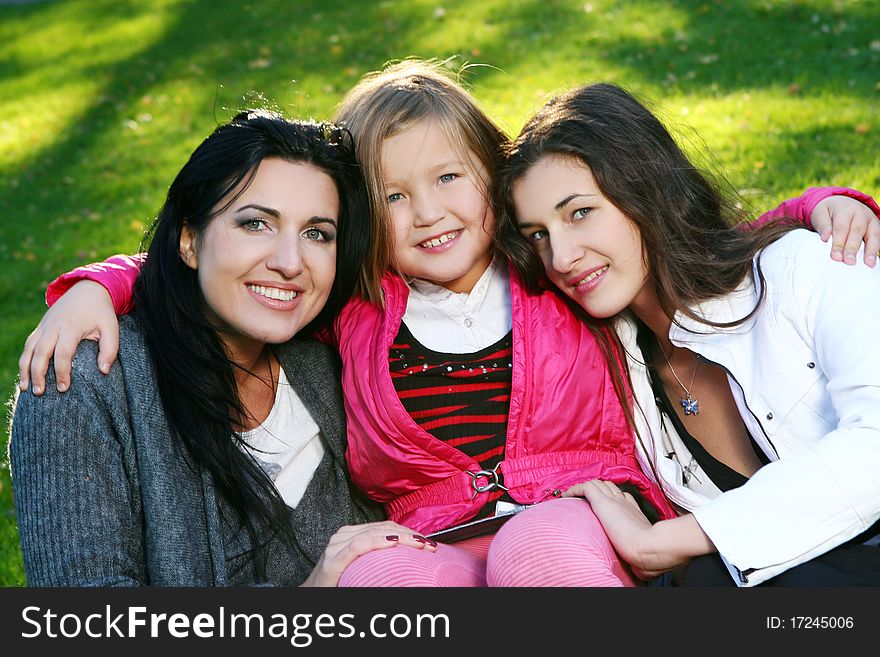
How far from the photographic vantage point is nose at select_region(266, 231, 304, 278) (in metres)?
2.95

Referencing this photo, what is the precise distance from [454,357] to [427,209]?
1.68ft

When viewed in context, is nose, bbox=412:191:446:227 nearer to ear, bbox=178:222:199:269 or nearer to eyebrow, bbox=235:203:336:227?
eyebrow, bbox=235:203:336:227

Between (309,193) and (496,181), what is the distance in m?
0.68

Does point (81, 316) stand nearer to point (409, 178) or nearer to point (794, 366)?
point (409, 178)

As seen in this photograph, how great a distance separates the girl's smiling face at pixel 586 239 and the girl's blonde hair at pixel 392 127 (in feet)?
1.25

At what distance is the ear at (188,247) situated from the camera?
307 cm

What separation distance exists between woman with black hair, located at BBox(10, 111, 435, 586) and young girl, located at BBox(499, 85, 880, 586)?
27.5 inches

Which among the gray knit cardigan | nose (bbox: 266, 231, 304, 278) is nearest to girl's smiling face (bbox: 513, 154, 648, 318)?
nose (bbox: 266, 231, 304, 278)

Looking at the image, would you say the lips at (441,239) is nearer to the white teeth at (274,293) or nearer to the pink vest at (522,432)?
the pink vest at (522,432)

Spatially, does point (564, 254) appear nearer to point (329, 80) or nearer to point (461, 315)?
point (461, 315)

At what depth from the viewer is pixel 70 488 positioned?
2.65 meters

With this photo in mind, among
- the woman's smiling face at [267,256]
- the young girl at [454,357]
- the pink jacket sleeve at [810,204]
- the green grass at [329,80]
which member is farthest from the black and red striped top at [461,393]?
the green grass at [329,80]

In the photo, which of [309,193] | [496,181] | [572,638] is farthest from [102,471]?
[496,181]

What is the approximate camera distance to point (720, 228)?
10.5 ft
